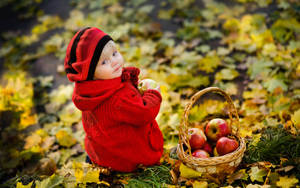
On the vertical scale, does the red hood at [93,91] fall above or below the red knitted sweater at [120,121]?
above

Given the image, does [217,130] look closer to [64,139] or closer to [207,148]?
[207,148]

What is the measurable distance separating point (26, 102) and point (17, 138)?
0.67m

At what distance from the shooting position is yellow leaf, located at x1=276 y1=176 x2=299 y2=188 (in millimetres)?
1880

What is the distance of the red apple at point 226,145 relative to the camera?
221cm

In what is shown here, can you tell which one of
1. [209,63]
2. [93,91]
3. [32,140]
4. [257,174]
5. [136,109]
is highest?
[93,91]

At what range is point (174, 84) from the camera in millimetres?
3555

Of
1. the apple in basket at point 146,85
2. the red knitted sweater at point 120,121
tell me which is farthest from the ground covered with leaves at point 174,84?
the apple in basket at point 146,85

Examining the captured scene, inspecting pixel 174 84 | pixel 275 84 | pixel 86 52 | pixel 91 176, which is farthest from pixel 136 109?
pixel 275 84

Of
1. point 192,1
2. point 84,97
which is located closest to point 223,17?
point 192,1

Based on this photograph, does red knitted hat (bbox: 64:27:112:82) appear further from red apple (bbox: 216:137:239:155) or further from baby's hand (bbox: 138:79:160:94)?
red apple (bbox: 216:137:239:155)

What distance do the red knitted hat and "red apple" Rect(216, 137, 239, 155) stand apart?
1.13 metres

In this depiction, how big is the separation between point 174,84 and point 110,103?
1605 mm

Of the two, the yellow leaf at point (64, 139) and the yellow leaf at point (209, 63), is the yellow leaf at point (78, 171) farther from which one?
the yellow leaf at point (209, 63)

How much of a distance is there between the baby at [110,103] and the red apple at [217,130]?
44cm
